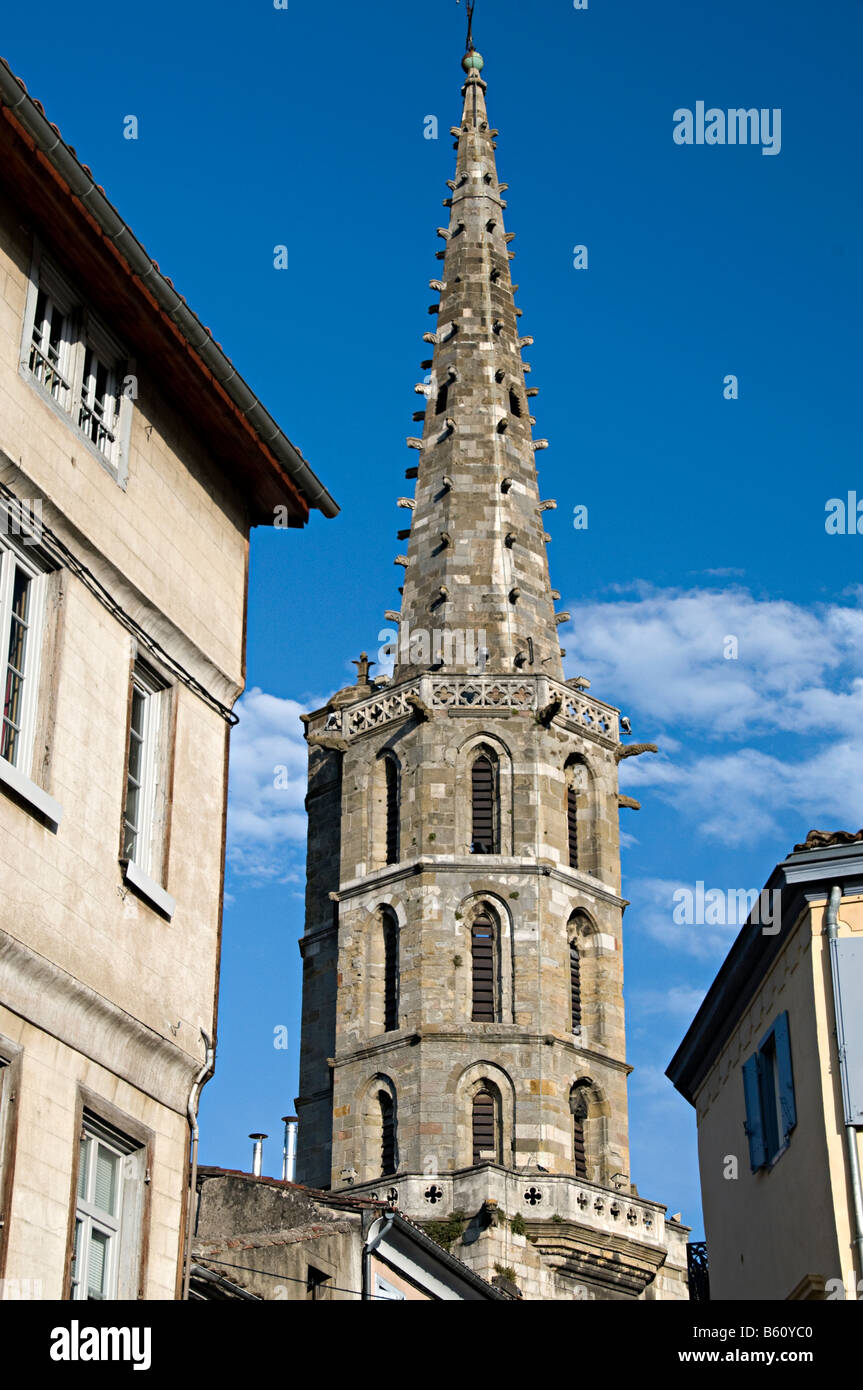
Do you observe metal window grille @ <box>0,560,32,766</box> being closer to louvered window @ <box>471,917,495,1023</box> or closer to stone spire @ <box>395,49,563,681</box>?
louvered window @ <box>471,917,495,1023</box>

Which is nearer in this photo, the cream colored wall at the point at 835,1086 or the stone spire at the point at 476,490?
the cream colored wall at the point at 835,1086

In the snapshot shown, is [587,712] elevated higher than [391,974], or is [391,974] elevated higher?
[587,712]

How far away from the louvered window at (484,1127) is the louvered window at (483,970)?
1.53 m

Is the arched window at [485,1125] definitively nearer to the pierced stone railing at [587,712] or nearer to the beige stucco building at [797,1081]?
the pierced stone railing at [587,712]

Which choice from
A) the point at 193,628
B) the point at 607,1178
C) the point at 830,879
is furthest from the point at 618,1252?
the point at 193,628

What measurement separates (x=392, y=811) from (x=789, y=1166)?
28.6 metres

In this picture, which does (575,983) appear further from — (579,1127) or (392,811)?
(392,811)

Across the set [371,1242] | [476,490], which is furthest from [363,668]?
[371,1242]

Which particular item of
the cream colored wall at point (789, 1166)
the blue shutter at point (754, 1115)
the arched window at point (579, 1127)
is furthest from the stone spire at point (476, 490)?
the blue shutter at point (754, 1115)

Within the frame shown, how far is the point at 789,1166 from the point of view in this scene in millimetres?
19047

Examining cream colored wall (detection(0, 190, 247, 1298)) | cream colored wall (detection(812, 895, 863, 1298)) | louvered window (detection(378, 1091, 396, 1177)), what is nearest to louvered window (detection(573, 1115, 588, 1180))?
louvered window (detection(378, 1091, 396, 1177))

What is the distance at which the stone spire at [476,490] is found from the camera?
49.6m

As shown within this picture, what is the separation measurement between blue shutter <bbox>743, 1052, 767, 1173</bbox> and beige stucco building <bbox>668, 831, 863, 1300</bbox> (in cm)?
2
